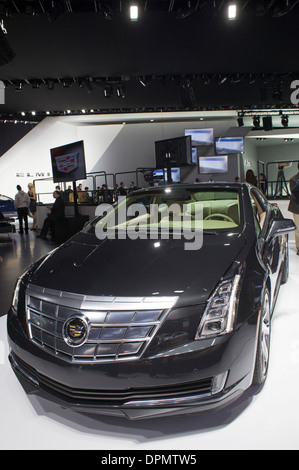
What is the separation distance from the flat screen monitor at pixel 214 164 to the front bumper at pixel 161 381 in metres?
13.7

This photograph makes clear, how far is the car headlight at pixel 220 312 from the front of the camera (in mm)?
1326

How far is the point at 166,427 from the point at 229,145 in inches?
558

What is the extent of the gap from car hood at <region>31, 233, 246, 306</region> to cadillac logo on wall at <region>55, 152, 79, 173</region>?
244 inches

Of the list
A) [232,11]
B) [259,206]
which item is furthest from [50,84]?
[259,206]

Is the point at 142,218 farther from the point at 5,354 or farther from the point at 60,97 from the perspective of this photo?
the point at 60,97

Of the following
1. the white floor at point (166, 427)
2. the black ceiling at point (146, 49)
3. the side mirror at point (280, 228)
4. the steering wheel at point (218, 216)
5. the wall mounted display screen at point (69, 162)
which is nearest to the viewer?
the white floor at point (166, 427)

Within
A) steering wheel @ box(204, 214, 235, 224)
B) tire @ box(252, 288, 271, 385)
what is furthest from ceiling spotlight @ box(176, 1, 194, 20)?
tire @ box(252, 288, 271, 385)

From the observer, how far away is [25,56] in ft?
25.6

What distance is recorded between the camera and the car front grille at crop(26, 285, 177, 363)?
1.29m

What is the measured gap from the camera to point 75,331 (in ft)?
4.47

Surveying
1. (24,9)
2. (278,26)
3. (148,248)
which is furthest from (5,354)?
(278,26)

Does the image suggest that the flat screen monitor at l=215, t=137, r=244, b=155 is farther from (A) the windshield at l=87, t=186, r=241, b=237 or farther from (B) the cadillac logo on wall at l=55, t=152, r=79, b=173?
(A) the windshield at l=87, t=186, r=241, b=237

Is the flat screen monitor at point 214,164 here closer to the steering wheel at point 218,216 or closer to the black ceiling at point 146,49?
the black ceiling at point 146,49

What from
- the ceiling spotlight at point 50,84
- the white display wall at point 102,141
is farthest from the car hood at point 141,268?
the white display wall at point 102,141
